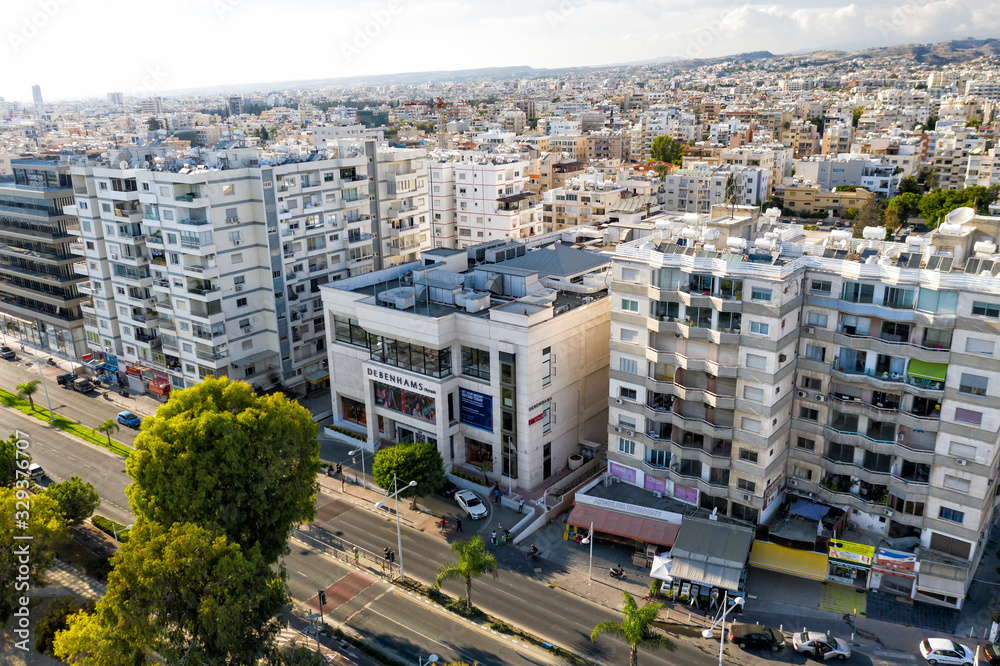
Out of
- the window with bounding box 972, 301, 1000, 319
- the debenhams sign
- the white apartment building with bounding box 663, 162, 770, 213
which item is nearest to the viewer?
the window with bounding box 972, 301, 1000, 319

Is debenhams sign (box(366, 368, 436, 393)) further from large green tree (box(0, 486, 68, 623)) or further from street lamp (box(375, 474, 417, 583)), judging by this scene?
large green tree (box(0, 486, 68, 623))

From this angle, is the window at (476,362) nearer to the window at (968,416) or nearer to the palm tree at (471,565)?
the palm tree at (471,565)

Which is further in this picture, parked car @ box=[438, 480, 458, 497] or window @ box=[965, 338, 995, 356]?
parked car @ box=[438, 480, 458, 497]

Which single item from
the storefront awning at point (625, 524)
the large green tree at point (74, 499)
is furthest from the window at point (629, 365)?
the large green tree at point (74, 499)

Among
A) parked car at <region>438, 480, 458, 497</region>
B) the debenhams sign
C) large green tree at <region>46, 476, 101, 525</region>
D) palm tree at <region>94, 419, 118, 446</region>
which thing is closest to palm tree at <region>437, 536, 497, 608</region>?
parked car at <region>438, 480, 458, 497</region>

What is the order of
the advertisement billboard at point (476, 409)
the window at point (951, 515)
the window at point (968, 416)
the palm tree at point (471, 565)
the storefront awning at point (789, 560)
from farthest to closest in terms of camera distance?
the advertisement billboard at point (476, 409), the storefront awning at point (789, 560), the window at point (951, 515), the palm tree at point (471, 565), the window at point (968, 416)

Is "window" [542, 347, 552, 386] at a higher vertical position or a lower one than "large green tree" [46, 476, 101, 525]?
higher

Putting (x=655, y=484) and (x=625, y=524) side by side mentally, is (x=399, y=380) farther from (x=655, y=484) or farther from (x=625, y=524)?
(x=655, y=484)

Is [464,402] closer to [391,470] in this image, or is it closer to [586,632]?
[391,470]
